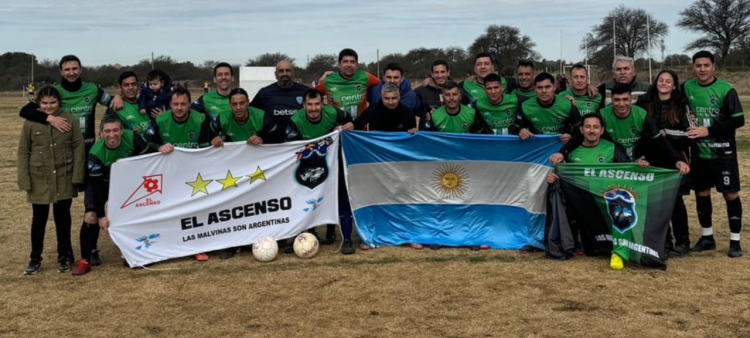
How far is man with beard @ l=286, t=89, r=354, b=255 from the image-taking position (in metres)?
7.05

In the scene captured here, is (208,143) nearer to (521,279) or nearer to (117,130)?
(117,130)

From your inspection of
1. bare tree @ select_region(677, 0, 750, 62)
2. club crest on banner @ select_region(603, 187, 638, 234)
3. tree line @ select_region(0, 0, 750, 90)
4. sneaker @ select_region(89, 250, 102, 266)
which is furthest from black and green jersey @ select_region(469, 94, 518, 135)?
bare tree @ select_region(677, 0, 750, 62)

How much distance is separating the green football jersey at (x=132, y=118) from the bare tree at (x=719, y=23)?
68.2 meters

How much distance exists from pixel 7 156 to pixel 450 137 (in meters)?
14.4

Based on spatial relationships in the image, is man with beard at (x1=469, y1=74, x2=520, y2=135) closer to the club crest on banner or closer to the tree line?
the club crest on banner

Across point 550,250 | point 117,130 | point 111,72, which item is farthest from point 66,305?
point 111,72

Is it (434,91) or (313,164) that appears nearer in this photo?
(313,164)

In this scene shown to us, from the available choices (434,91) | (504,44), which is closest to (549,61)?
(504,44)

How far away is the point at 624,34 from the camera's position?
226 feet

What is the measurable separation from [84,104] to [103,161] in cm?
104

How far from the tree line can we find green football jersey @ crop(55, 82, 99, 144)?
4841 cm

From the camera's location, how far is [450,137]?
23.5ft

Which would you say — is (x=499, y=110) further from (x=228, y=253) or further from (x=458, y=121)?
(x=228, y=253)

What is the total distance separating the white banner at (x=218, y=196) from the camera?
664 cm
